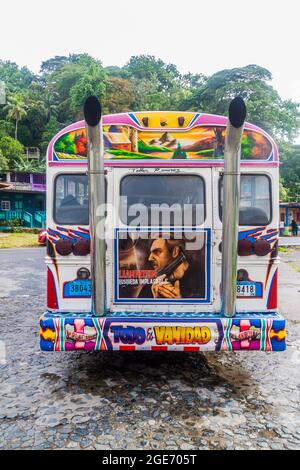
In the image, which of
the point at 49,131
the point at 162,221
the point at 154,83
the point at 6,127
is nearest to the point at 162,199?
the point at 162,221

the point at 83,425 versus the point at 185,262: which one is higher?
the point at 185,262

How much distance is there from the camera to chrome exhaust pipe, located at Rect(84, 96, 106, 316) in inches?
120

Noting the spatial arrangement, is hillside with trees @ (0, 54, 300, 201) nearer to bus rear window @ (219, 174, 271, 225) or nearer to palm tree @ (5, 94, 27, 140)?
palm tree @ (5, 94, 27, 140)

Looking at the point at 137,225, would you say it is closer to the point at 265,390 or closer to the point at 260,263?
the point at 260,263

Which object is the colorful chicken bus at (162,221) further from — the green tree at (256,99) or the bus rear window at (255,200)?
the green tree at (256,99)

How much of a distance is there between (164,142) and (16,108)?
5290cm

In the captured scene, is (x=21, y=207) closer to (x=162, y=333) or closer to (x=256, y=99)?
(x=256, y=99)

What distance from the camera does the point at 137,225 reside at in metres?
4.15

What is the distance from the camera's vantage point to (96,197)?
3.38m

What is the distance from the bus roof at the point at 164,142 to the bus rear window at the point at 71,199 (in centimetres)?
19

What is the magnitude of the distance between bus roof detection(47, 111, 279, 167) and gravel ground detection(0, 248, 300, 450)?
→ 230cm

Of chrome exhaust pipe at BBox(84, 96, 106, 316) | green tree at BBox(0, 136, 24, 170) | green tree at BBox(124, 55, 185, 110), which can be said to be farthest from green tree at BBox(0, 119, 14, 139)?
chrome exhaust pipe at BBox(84, 96, 106, 316)

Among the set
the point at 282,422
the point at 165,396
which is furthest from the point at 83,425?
the point at 282,422

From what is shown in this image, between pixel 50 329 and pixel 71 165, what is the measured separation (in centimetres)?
164
